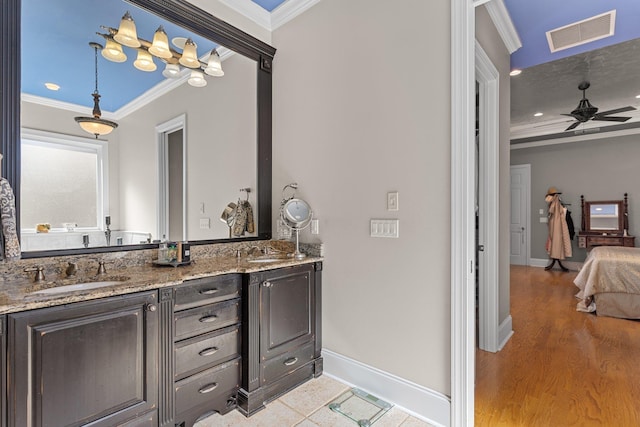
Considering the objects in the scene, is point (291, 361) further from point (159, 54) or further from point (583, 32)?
point (583, 32)

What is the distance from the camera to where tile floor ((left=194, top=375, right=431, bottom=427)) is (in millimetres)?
1787

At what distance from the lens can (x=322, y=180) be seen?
7.84 ft

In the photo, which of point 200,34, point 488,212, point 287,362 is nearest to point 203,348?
point 287,362

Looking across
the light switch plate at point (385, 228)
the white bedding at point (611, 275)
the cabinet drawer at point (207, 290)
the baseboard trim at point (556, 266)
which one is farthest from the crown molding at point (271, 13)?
the baseboard trim at point (556, 266)

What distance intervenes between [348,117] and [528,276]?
554 centimetres

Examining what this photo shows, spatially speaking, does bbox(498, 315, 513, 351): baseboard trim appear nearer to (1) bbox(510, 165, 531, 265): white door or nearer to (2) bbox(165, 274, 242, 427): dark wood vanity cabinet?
(2) bbox(165, 274, 242, 427): dark wood vanity cabinet

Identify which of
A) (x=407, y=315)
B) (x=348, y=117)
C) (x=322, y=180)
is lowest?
(x=407, y=315)

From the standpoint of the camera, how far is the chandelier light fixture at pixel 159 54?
194cm

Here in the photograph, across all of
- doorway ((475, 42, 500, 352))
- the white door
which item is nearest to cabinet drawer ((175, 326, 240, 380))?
doorway ((475, 42, 500, 352))

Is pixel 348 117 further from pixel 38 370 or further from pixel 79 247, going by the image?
pixel 38 370

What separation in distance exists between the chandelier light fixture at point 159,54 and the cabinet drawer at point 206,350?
1733 millimetres

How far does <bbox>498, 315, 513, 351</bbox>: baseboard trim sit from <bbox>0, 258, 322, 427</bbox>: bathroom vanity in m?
1.70

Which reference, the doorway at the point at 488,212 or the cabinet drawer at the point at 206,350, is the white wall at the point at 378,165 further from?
the doorway at the point at 488,212

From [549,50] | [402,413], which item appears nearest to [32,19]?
[402,413]
